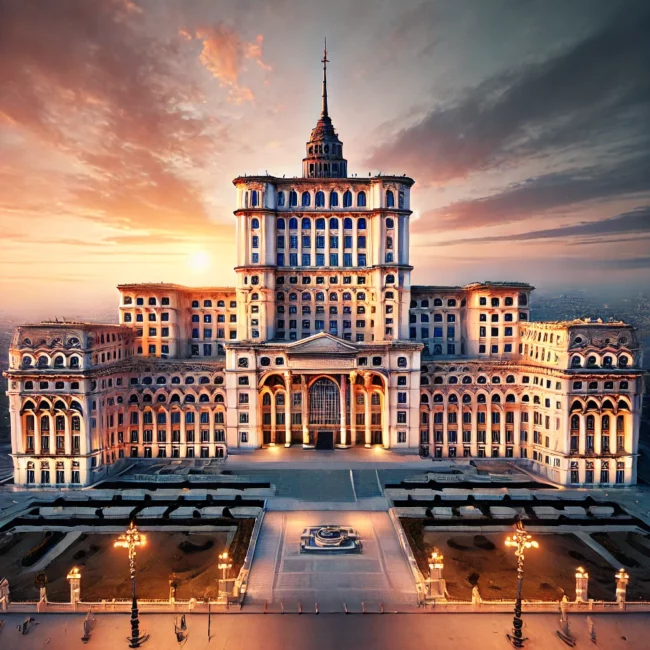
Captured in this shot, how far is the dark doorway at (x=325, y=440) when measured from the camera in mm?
70562

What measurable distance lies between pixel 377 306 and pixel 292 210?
19.6 metres

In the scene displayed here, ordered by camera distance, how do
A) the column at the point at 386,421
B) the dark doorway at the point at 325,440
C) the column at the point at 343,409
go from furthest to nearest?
the dark doorway at the point at 325,440 < the column at the point at 343,409 < the column at the point at 386,421

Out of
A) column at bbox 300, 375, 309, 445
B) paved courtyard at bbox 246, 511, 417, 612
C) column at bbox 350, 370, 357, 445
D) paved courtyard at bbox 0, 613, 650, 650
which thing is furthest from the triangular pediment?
paved courtyard at bbox 0, 613, 650, 650

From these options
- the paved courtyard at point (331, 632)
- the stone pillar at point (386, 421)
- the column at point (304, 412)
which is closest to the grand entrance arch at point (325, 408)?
the column at point (304, 412)

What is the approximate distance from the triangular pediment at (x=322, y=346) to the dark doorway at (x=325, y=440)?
40.7ft

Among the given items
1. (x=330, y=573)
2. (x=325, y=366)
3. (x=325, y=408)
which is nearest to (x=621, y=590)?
(x=330, y=573)

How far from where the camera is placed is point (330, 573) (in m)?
40.2

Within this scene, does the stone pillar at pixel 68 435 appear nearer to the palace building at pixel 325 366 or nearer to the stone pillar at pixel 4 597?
the palace building at pixel 325 366

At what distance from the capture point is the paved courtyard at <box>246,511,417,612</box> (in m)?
36.3

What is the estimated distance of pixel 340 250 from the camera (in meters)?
75.1

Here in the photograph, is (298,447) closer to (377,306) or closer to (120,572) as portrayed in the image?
(377,306)

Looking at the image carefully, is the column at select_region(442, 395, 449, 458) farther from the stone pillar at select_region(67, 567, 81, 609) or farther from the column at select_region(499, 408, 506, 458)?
the stone pillar at select_region(67, 567, 81, 609)

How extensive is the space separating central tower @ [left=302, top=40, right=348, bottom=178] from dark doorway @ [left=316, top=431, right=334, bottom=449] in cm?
4255

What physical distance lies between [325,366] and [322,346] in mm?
2859
